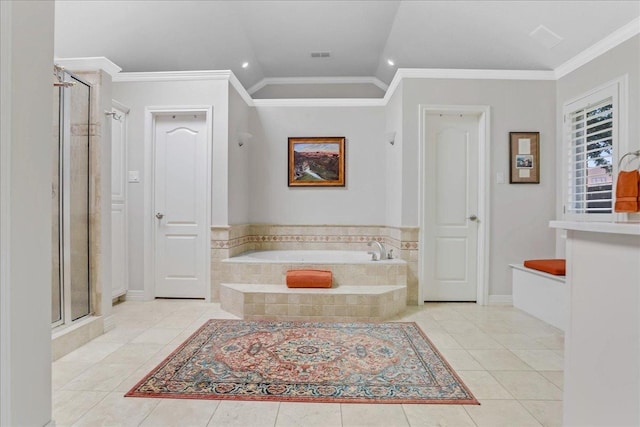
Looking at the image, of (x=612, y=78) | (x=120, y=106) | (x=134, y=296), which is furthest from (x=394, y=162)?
(x=134, y=296)

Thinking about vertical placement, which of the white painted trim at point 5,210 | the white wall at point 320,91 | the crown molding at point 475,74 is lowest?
the white painted trim at point 5,210

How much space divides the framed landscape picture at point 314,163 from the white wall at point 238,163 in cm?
58

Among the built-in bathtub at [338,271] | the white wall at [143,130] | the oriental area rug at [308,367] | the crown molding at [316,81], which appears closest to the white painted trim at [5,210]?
the oriental area rug at [308,367]

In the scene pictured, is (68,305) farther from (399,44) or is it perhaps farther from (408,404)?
(399,44)

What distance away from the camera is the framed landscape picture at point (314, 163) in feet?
14.9

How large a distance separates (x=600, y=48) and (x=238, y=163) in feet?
12.2

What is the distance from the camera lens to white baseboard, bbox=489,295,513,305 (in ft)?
12.1

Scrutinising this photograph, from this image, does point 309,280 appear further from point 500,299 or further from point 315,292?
point 500,299

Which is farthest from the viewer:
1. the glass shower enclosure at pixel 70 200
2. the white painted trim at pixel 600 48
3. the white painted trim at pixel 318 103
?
the white painted trim at pixel 318 103

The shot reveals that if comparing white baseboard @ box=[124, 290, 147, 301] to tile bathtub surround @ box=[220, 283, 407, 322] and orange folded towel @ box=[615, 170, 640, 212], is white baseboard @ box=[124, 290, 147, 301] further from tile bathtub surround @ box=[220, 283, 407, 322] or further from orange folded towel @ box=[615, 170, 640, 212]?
orange folded towel @ box=[615, 170, 640, 212]

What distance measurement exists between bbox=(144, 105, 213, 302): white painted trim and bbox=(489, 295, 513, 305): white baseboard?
3026 millimetres

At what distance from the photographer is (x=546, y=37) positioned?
10.6 feet

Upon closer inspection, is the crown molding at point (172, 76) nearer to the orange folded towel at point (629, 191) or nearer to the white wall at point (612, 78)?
the white wall at point (612, 78)

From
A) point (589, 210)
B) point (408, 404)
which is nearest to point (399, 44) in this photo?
point (589, 210)
